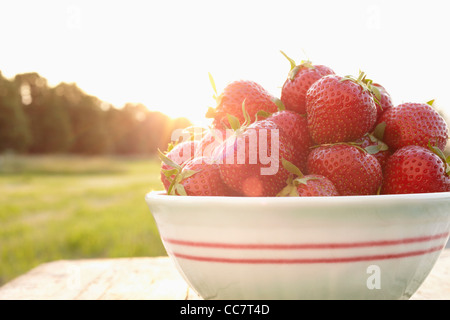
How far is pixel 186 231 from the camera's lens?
64 centimetres

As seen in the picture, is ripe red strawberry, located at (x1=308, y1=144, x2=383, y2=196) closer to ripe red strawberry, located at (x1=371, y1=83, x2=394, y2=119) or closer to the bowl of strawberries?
the bowl of strawberries

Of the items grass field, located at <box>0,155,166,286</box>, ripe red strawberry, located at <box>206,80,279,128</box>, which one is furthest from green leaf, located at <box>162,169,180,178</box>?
grass field, located at <box>0,155,166,286</box>

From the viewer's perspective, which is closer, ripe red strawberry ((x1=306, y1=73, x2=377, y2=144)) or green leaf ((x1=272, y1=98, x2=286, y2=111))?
ripe red strawberry ((x1=306, y1=73, x2=377, y2=144))

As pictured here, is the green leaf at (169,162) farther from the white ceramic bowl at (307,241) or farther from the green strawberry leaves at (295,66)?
the green strawberry leaves at (295,66)

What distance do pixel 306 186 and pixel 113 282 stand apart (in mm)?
658

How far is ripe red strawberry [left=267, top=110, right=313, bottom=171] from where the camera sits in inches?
28.7

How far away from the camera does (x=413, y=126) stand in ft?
2.51

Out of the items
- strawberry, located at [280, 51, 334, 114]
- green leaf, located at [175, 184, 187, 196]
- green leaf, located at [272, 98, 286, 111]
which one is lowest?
green leaf, located at [175, 184, 187, 196]

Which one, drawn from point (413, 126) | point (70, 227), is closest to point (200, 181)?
point (413, 126)

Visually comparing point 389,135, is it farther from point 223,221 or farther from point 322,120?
point 223,221

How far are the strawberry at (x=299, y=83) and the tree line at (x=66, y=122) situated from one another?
1401cm

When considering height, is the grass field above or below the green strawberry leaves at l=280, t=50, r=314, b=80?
below
